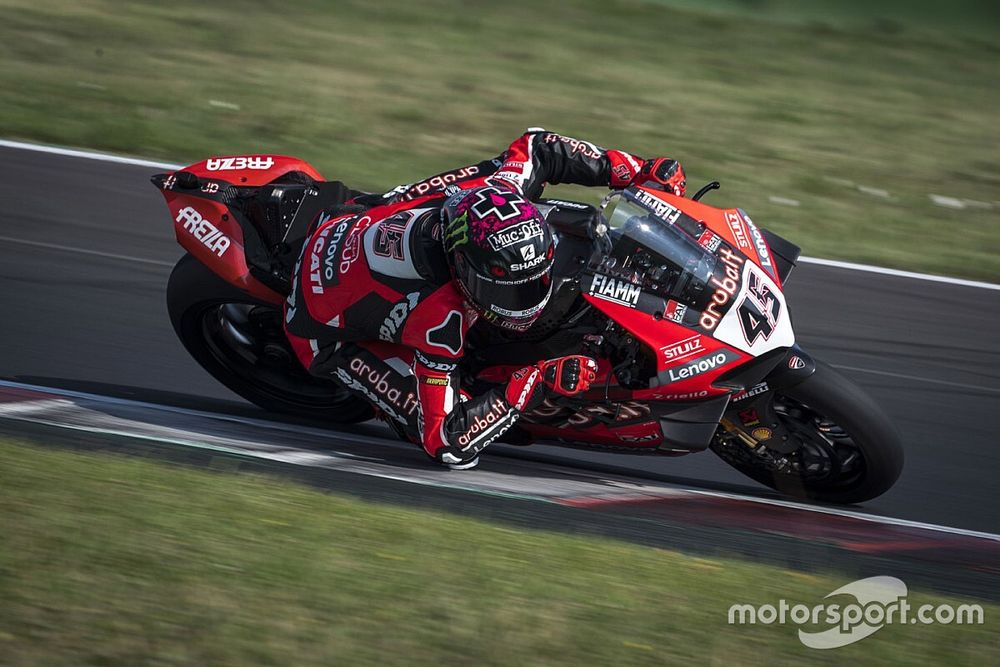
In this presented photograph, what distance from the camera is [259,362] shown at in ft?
18.2

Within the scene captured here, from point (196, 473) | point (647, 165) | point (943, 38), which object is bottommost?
point (196, 473)

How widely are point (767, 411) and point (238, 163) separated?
2731mm

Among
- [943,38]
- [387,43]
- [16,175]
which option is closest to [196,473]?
[16,175]

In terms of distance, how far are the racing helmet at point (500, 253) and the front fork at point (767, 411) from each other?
35.2 inches

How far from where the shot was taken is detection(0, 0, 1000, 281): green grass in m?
8.38

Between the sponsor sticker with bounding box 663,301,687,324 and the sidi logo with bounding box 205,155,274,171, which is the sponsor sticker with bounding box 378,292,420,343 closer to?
the sponsor sticker with bounding box 663,301,687,324

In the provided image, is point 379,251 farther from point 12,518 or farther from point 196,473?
point 12,518

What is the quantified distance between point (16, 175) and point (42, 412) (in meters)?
3.27

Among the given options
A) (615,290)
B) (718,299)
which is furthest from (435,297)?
(718,299)

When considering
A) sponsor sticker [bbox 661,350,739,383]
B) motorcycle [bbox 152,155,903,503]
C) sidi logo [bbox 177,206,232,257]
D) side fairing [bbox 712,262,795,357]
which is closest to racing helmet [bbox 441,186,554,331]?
motorcycle [bbox 152,155,903,503]

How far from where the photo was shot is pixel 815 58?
36.0 feet

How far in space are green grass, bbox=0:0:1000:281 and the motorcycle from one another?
293cm

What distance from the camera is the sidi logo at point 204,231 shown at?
4930 millimetres

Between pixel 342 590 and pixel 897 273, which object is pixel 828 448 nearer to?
pixel 342 590
